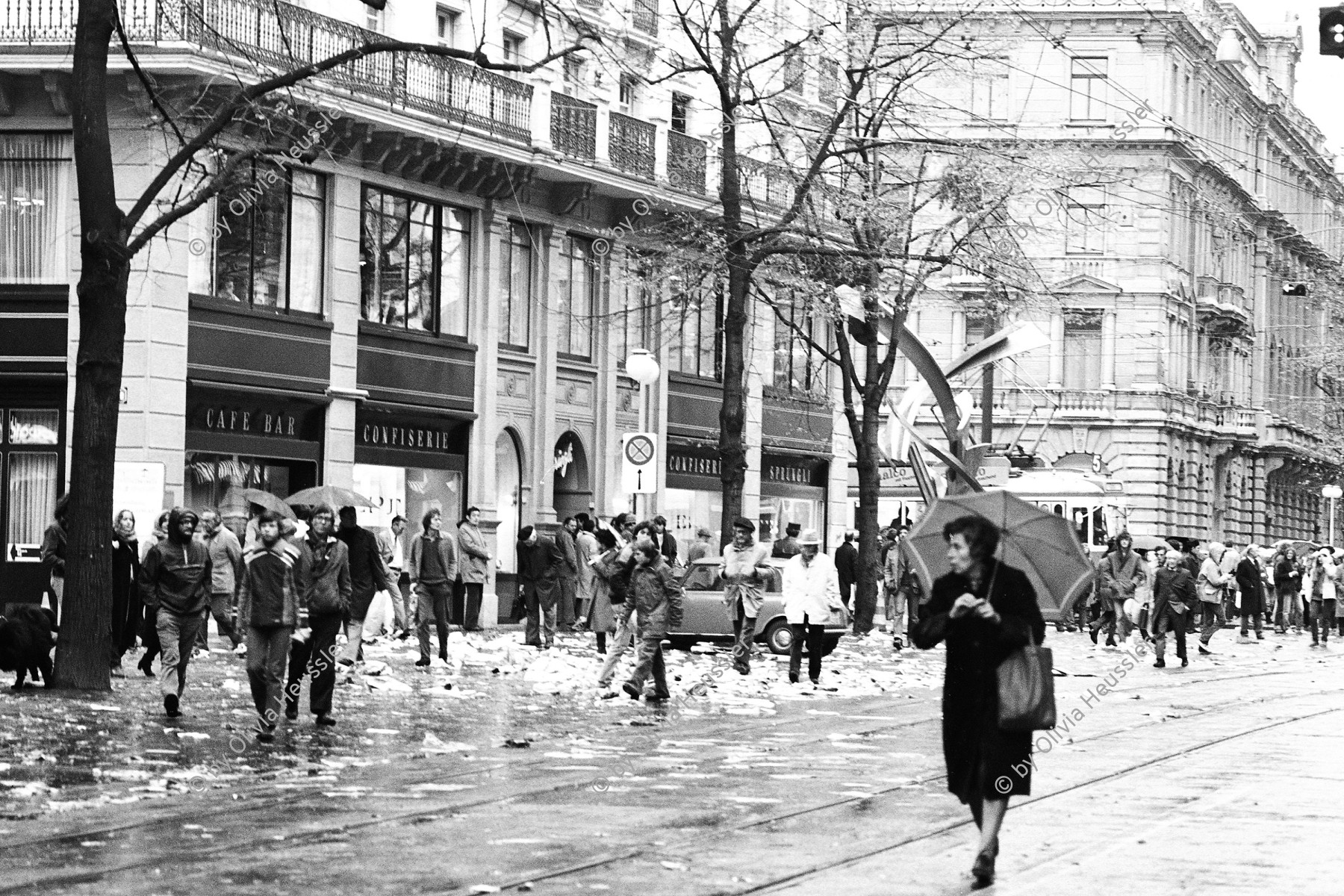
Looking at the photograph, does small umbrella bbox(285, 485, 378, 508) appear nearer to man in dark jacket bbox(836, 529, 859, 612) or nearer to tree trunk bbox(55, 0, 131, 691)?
tree trunk bbox(55, 0, 131, 691)

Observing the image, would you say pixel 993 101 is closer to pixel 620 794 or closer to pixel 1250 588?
pixel 1250 588

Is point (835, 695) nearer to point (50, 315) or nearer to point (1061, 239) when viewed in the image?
point (50, 315)

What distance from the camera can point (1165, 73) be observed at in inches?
2876

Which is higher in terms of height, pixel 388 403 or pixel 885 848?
pixel 388 403

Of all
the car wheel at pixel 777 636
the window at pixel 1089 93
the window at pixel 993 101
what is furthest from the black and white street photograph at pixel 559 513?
the window at pixel 1089 93

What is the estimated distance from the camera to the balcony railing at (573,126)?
122 ft

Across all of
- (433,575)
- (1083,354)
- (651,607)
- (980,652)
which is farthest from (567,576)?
(1083,354)

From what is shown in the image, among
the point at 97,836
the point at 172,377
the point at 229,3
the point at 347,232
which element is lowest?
the point at 97,836

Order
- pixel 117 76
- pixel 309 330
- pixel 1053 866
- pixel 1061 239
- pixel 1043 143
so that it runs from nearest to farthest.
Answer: pixel 1053 866, pixel 117 76, pixel 309 330, pixel 1043 143, pixel 1061 239

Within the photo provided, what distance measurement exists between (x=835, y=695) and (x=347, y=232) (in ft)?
42.7

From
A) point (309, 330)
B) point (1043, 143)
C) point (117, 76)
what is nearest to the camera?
point (117, 76)

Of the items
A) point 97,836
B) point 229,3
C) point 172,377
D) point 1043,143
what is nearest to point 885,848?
point 97,836

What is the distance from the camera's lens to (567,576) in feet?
112

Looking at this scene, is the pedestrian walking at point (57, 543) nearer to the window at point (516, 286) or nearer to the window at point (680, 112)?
the window at point (516, 286)
